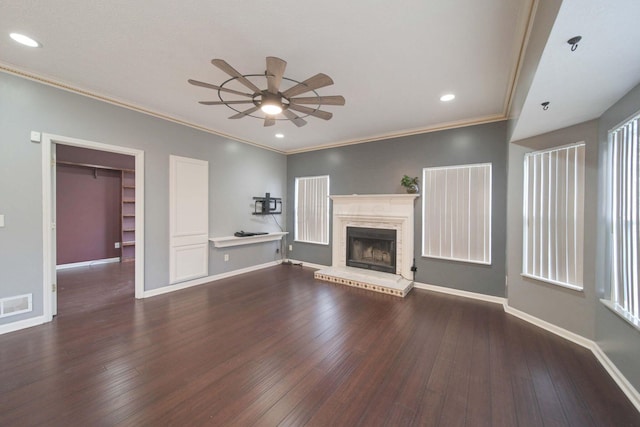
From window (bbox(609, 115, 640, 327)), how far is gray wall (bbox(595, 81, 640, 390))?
0.08 metres

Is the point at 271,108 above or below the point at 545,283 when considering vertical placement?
above

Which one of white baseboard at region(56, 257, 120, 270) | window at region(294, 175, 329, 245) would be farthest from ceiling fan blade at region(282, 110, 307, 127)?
white baseboard at region(56, 257, 120, 270)

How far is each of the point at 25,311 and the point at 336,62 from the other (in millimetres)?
4239

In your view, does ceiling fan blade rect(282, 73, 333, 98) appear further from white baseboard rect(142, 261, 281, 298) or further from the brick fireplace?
white baseboard rect(142, 261, 281, 298)

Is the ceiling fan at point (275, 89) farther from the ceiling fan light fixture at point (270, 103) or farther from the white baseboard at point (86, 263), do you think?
the white baseboard at point (86, 263)

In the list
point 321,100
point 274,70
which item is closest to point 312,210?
point 321,100

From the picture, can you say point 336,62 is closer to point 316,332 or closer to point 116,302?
point 316,332

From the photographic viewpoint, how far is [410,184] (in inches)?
166

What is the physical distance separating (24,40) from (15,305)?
2.62m

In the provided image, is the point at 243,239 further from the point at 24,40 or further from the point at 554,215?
the point at 554,215

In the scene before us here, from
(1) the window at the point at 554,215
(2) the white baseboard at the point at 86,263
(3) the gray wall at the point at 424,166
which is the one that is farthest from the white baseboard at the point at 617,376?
(2) the white baseboard at the point at 86,263

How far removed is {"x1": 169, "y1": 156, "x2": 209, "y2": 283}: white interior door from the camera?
390cm

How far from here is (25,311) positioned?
8.73 ft

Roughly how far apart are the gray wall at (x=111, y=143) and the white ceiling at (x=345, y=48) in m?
0.27
